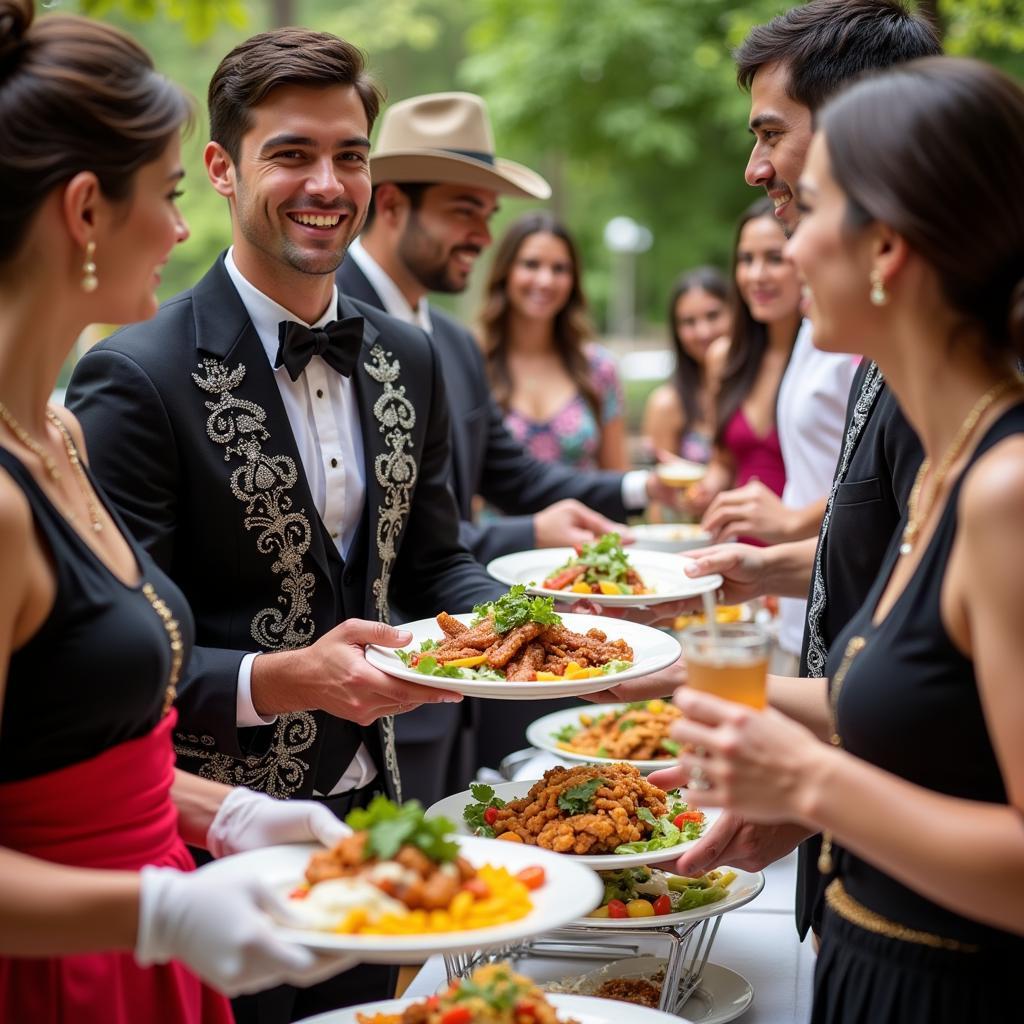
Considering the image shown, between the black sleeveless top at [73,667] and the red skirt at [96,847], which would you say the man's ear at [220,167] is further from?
the red skirt at [96,847]

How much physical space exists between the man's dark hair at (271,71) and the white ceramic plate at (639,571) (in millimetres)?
1406

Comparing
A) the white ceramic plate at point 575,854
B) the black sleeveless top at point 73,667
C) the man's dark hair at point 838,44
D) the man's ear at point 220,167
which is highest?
the man's dark hair at point 838,44

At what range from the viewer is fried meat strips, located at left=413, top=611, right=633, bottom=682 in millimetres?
2826

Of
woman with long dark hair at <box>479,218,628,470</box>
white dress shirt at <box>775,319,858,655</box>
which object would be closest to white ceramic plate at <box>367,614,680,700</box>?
white dress shirt at <box>775,319,858,655</box>

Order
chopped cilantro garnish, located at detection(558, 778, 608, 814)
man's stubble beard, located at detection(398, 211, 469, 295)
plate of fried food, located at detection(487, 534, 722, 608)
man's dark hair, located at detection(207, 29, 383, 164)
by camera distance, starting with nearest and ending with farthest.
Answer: chopped cilantro garnish, located at detection(558, 778, 608, 814)
man's dark hair, located at detection(207, 29, 383, 164)
plate of fried food, located at detection(487, 534, 722, 608)
man's stubble beard, located at detection(398, 211, 469, 295)

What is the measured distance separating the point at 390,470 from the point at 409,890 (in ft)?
5.23

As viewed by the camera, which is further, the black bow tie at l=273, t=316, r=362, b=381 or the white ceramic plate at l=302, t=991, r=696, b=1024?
the black bow tie at l=273, t=316, r=362, b=381

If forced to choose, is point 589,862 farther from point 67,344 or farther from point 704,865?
point 67,344

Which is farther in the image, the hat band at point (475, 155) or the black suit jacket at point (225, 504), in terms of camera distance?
the hat band at point (475, 155)

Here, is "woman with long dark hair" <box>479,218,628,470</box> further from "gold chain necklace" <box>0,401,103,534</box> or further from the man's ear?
"gold chain necklace" <box>0,401,103,534</box>

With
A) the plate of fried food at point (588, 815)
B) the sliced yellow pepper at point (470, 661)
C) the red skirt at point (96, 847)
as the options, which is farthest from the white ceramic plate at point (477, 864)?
the sliced yellow pepper at point (470, 661)

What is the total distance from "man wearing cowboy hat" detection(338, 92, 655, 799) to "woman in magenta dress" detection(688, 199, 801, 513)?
101 centimetres

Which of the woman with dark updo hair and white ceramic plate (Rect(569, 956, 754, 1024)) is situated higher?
the woman with dark updo hair

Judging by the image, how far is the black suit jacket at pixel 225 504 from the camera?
2.83 metres
